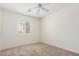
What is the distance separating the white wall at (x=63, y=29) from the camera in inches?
81.7

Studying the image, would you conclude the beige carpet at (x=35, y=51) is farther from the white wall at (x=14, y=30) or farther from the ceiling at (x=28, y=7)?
the ceiling at (x=28, y=7)

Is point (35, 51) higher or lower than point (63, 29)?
lower

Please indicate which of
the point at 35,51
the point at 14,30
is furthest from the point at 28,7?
the point at 35,51

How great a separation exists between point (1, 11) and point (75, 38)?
2.21 metres

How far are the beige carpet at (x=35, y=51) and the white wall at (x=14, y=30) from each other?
0.12 metres

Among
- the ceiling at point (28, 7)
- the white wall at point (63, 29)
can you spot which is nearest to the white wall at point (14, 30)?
the ceiling at point (28, 7)

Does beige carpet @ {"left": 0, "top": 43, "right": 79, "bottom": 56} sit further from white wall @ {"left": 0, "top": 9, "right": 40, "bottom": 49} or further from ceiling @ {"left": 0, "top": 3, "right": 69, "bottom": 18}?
ceiling @ {"left": 0, "top": 3, "right": 69, "bottom": 18}

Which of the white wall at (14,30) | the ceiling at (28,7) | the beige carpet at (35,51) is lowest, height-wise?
the beige carpet at (35,51)

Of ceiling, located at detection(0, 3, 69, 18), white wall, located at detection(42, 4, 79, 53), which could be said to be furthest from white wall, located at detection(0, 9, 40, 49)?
white wall, located at detection(42, 4, 79, 53)

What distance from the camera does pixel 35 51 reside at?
193cm

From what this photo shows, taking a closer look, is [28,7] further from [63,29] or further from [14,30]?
[63,29]

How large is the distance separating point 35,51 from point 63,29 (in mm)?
1047

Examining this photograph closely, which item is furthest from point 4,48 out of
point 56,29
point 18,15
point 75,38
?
point 75,38

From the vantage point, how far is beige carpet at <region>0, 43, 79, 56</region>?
1805 millimetres
